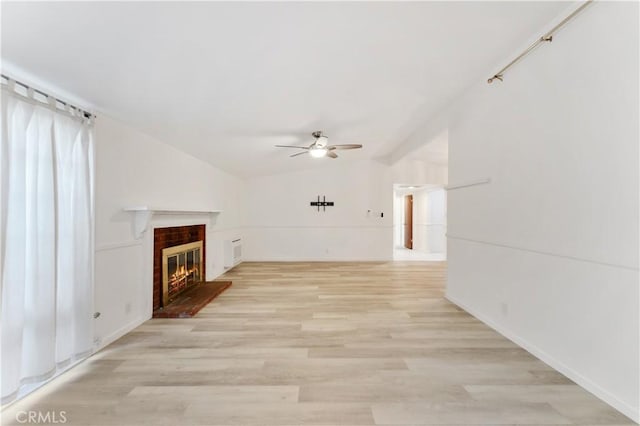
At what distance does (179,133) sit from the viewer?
3.51 metres

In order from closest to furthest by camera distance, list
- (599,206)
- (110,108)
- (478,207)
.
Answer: (599,206), (110,108), (478,207)

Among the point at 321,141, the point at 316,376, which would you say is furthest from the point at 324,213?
the point at 316,376

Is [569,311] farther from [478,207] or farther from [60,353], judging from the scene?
[60,353]

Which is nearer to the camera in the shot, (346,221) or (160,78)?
(160,78)

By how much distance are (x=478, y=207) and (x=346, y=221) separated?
447 centimetres

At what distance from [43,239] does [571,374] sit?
13.5 ft

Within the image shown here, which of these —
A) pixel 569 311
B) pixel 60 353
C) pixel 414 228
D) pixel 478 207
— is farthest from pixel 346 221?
pixel 60 353

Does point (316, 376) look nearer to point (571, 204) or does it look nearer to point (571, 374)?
point (571, 374)

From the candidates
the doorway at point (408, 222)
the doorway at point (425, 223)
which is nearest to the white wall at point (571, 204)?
the doorway at point (425, 223)

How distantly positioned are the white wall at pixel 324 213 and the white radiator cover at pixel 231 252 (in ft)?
3.21

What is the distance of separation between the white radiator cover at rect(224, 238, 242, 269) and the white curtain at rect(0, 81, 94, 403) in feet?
12.0

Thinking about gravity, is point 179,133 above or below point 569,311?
above

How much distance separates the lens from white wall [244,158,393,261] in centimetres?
780

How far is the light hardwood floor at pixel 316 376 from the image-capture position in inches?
72.1
